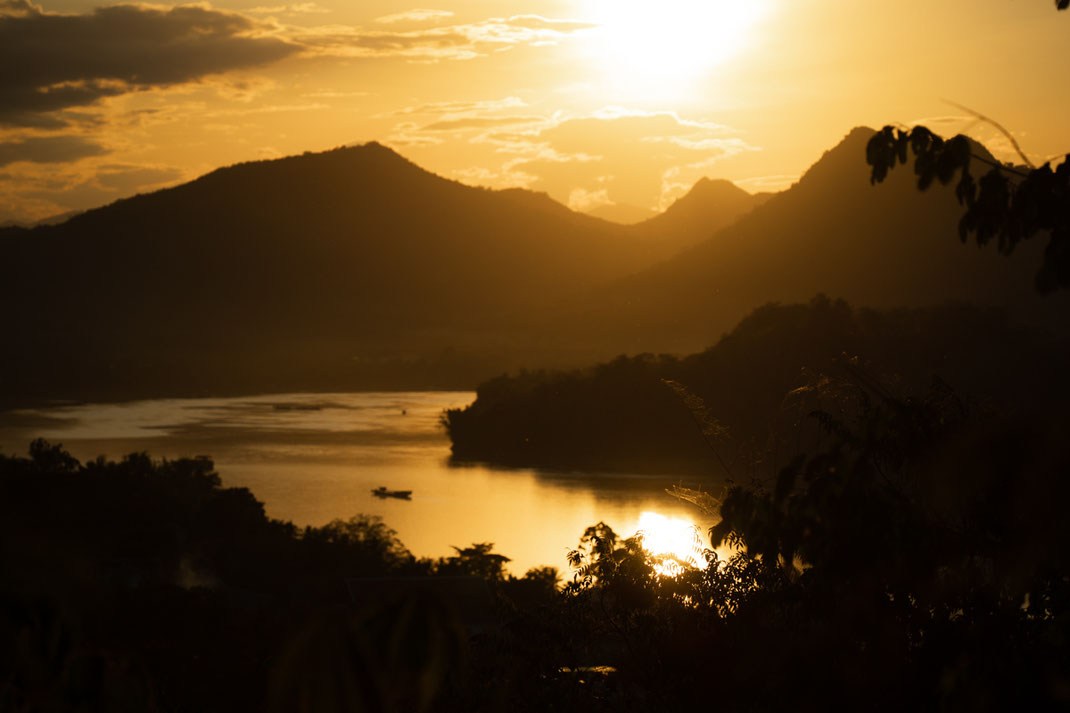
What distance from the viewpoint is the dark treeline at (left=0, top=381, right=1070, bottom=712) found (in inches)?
90.0

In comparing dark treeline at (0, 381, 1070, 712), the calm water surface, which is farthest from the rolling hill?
dark treeline at (0, 381, 1070, 712)

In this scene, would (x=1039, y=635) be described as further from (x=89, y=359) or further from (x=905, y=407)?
(x=89, y=359)

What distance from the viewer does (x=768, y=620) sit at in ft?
26.1

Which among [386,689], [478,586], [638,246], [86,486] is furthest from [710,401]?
[638,246]

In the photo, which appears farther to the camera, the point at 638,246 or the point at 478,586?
the point at 638,246

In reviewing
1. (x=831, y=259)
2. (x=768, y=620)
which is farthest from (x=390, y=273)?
(x=768, y=620)

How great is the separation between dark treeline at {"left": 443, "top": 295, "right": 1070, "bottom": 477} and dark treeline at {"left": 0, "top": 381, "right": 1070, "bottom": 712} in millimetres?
31252

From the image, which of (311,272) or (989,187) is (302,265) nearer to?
(311,272)

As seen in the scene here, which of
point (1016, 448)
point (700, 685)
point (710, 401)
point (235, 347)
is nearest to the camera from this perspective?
point (1016, 448)

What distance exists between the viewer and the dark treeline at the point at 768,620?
2.29 m

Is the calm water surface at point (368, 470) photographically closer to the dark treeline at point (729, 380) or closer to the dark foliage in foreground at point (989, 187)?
the dark treeline at point (729, 380)

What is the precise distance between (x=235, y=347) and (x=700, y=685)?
113 metres

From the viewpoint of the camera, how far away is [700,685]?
7.94 meters

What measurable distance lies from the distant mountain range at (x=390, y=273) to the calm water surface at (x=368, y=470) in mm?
12466
